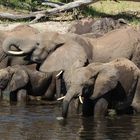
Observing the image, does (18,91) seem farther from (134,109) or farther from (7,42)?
(134,109)

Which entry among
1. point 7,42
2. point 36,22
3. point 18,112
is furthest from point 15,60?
point 36,22

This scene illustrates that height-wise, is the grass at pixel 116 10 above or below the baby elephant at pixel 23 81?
above

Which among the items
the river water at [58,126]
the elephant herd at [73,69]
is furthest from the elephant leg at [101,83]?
the river water at [58,126]

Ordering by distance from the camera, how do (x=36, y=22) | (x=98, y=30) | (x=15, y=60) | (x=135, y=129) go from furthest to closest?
(x=36, y=22), (x=98, y=30), (x=15, y=60), (x=135, y=129)

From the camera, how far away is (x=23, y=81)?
18.3m

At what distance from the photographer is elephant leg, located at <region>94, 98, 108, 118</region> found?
16.4 meters

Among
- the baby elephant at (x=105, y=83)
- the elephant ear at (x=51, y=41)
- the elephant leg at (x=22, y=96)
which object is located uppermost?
the elephant ear at (x=51, y=41)

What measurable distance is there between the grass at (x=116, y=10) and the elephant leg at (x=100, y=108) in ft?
29.7

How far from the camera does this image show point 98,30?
23031 millimetres

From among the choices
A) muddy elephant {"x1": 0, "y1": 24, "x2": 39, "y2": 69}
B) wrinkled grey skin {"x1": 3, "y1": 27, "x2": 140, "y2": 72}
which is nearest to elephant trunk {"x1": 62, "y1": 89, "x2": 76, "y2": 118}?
wrinkled grey skin {"x1": 3, "y1": 27, "x2": 140, "y2": 72}

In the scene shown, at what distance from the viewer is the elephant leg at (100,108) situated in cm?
1638

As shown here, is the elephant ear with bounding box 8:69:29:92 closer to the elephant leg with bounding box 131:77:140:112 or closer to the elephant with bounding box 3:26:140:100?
the elephant with bounding box 3:26:140:100

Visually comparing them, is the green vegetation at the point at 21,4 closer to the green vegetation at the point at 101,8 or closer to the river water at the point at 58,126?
the green vegetation at the point at 101,8

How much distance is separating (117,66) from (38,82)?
2.57 m
